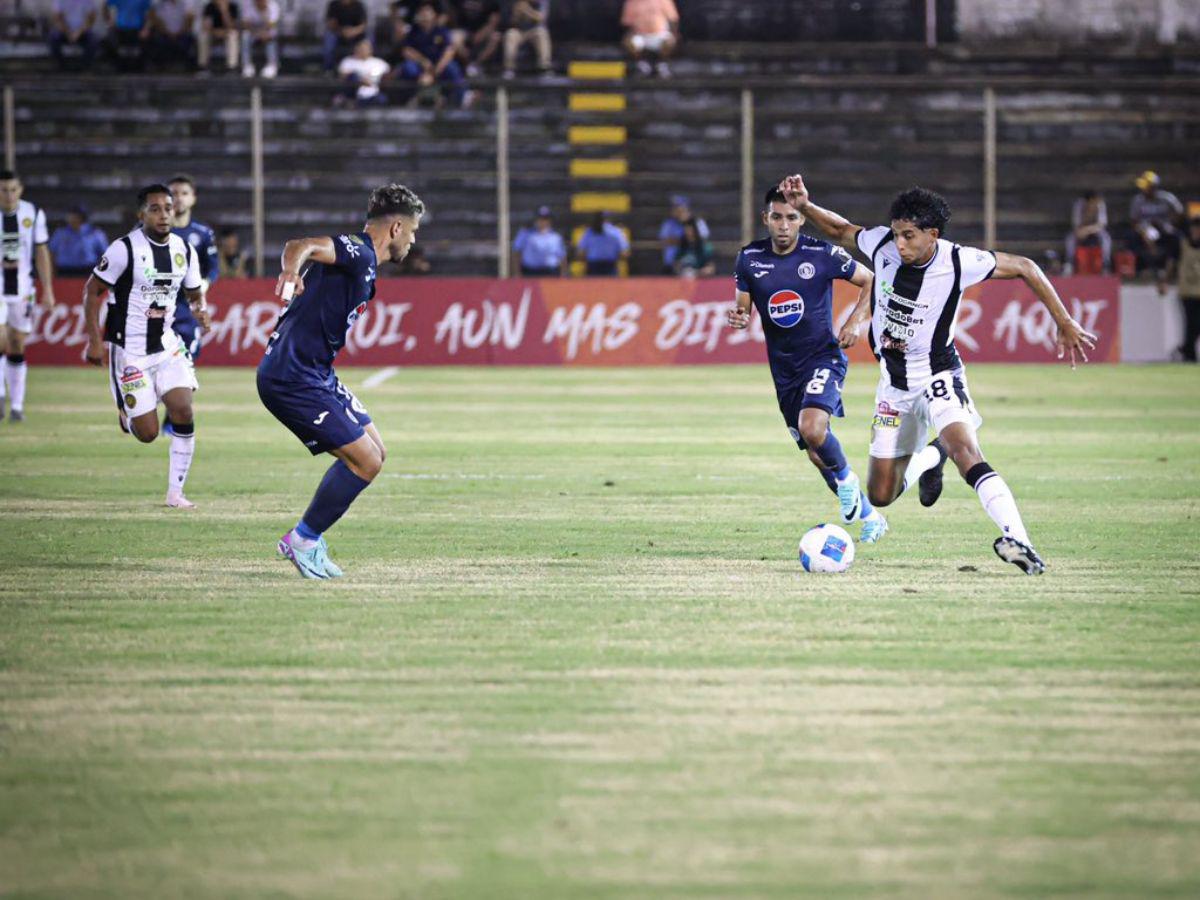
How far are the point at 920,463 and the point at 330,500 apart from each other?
11.4ft

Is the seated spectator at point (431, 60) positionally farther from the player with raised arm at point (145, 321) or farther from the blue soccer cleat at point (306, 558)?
the blue soccer cleat at point (306, 558)

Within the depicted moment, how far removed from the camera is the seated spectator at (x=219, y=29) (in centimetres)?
3083

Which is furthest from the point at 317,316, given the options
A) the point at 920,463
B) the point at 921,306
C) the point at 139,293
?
the point at 139,293

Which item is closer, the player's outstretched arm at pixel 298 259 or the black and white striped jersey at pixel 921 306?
the player's outstretched arm at pixel 298 259

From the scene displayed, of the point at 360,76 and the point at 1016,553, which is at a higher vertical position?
the point at 360,76

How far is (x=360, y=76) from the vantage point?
30391 millimetres

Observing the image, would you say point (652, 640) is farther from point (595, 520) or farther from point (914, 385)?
point (595, 520)

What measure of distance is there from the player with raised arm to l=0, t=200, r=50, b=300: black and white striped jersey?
6269mm

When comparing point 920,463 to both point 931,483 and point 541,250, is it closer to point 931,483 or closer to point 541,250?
point 931,483

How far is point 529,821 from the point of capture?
5.01 metres

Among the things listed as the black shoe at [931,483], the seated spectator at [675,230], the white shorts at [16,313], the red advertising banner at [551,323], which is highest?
the seated spectator at [675,230]

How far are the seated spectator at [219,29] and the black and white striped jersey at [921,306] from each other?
76.3ft

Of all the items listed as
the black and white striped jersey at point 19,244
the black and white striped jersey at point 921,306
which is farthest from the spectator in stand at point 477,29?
the black and white striped jersey at point 921,306

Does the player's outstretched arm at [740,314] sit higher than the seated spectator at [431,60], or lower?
lower
